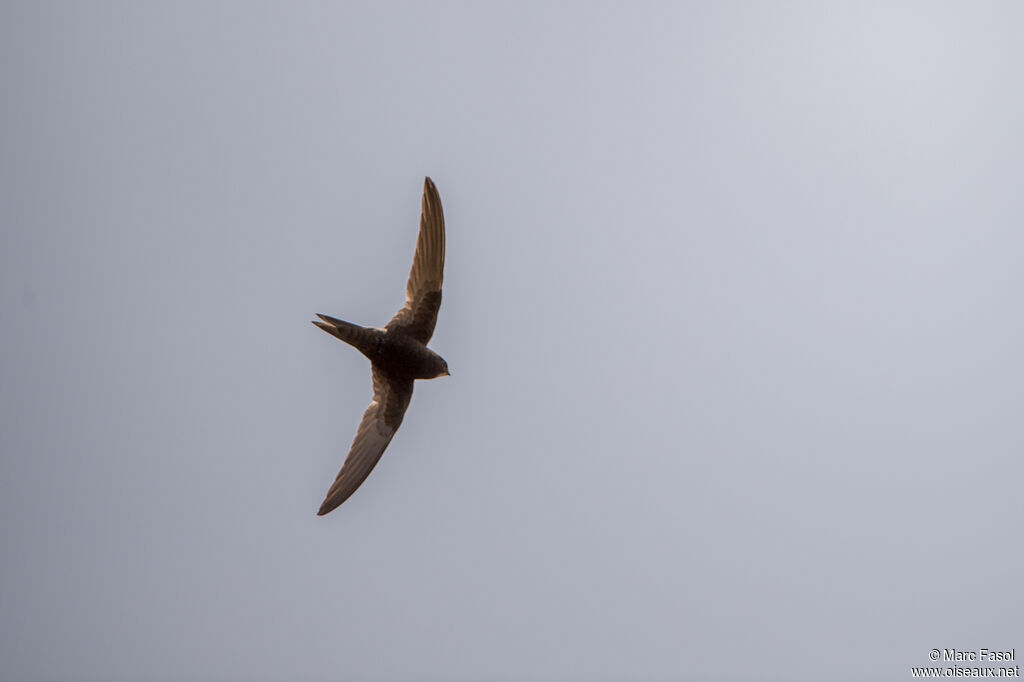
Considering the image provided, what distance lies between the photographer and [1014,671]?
18.5 feet

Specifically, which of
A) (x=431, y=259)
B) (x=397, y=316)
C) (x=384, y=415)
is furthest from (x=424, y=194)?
(x=384, y=415)

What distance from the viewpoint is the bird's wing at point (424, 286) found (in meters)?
3.79

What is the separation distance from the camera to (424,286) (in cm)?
389

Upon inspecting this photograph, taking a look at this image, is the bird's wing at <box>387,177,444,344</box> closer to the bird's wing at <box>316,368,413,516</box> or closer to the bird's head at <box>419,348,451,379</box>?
the bird's head at <box>419,348,451,379</box>

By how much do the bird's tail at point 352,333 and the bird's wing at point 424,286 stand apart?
0.64ft

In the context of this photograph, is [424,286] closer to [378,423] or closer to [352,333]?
[352,333]

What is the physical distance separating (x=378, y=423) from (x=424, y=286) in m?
0.80

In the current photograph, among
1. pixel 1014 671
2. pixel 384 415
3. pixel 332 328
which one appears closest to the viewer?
pixel 332 328

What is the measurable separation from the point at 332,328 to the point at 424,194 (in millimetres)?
803

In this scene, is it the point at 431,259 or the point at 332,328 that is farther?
the point at 431,259

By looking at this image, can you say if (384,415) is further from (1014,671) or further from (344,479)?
(1014,671)

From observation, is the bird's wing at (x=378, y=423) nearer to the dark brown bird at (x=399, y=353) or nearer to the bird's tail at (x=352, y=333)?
the dark brown bird at (x=399, y=353)

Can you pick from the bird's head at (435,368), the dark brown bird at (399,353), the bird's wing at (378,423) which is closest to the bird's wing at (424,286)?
the dark brown bird at (399,353)

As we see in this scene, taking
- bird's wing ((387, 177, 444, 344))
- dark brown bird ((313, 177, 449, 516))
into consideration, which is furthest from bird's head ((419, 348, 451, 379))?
bird's wing ((387, 177, 444, 344))
